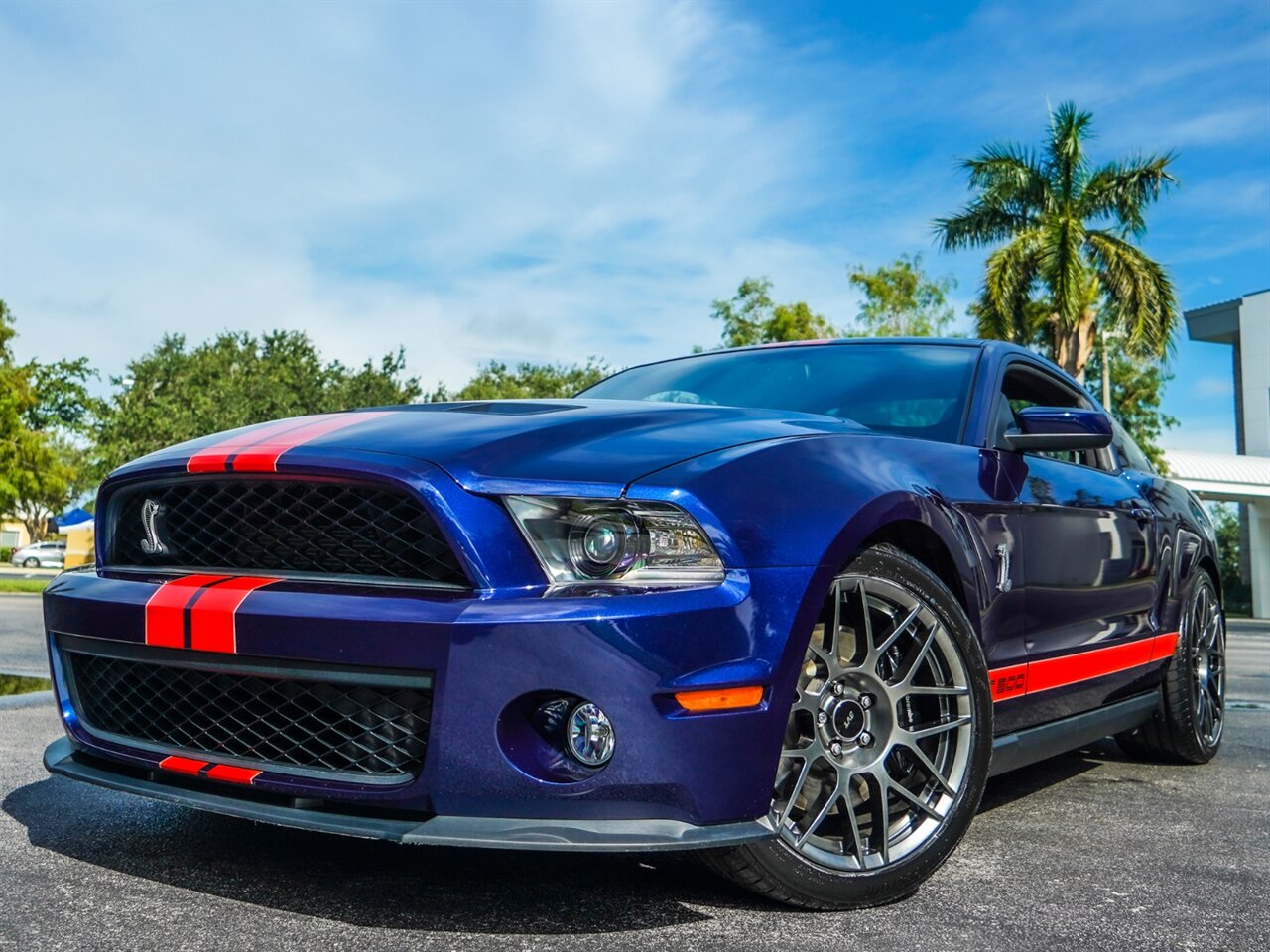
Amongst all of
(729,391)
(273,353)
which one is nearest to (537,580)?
(729,391)

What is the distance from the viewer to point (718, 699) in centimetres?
227

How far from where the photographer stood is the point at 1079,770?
4551 mm

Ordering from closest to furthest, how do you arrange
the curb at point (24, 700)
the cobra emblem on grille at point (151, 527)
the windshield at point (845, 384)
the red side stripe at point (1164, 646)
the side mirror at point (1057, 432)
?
the cobra emblem on grille at point (151, 527) → the side mirror at point (1057, 432) → the windshield at point (845, 384) → the red side stripe at point (1164, 646) → the curb at point (24, 700)

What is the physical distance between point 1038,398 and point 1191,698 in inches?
53.2

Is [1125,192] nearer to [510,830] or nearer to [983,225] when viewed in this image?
[983,225]

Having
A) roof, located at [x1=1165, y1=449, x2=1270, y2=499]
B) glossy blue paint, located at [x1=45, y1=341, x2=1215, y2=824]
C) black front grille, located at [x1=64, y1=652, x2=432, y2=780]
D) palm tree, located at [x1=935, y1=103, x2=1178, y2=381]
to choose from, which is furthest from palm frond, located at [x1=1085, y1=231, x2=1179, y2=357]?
black front grille, located at [x1=64, y1=652, x2=432, y2=780]

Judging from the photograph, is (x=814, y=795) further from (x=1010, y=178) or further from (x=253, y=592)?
(x=1010, y=178)

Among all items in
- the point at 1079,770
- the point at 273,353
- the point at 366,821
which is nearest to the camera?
the point at 366,821

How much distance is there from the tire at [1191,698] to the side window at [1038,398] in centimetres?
77

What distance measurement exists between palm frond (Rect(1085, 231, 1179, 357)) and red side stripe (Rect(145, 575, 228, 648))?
2027cm

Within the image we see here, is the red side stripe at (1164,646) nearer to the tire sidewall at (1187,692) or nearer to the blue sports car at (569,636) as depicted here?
the tire sidewall at (1187,692)

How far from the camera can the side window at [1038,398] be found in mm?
3767

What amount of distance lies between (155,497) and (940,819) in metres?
1.95

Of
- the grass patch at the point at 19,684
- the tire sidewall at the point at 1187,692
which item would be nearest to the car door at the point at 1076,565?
the tire sidewall at the point at 1187,692
